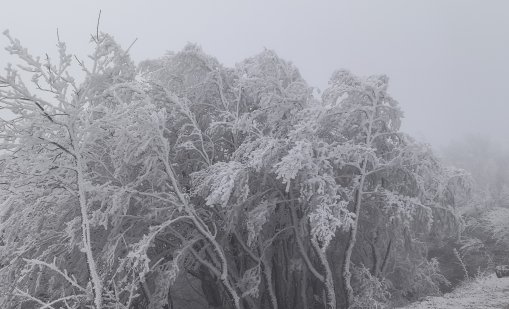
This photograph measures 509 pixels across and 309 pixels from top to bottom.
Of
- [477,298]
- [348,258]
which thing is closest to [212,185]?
[348,258]

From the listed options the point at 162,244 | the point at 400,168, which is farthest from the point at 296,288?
the point at 400,168

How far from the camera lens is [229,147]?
12.7 meters

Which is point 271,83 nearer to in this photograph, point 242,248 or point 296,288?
point 242,248

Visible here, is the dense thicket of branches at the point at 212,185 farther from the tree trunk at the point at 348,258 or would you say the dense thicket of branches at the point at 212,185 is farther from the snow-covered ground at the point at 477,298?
the snow-covered ground at the point at 477,298

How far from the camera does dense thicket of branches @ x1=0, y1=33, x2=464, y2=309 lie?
782 centimetres

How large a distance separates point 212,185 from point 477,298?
26.7ft

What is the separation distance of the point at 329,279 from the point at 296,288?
9.19ft

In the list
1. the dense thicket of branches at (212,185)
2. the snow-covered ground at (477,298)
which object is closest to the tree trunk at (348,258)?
the dense thicket of branches at (212,185)

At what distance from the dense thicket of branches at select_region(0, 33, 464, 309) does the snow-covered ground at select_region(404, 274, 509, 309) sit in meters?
1.10

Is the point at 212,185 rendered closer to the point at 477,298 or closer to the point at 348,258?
the point at 348,258

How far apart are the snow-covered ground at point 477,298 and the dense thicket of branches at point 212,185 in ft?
3.62

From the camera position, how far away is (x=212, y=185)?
9.03m

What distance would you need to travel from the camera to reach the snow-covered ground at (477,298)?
35.7ft

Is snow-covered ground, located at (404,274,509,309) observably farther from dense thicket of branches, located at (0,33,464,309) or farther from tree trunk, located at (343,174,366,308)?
tree trunk, located at (343,174,366,308)
